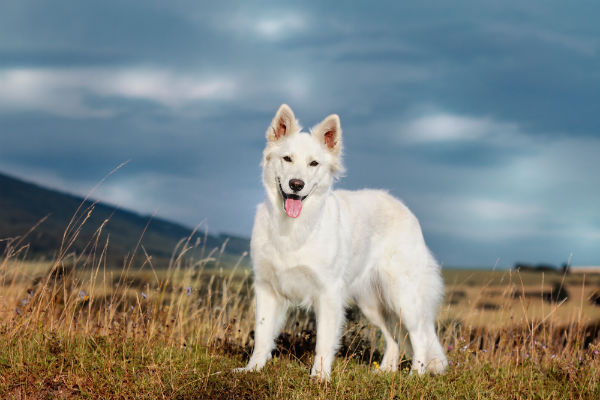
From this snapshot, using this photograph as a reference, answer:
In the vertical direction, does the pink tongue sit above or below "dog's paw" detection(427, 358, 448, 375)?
above

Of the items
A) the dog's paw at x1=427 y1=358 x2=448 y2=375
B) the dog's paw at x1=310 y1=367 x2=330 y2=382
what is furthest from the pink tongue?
the dog's paw at x1=427 y1=358 x2=448 y2=375

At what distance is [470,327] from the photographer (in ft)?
24.9

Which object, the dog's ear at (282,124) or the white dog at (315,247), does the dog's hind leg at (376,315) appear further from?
the dog's ear at (282,124)

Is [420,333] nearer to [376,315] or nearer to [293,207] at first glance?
[376,315]

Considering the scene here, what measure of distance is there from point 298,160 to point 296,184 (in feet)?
0.86

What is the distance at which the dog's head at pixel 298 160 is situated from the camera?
16.9 feet

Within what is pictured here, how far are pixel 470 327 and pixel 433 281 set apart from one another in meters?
1.30

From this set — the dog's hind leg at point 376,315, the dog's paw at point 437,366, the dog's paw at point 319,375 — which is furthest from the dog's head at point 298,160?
the dog's paw at point 437,366

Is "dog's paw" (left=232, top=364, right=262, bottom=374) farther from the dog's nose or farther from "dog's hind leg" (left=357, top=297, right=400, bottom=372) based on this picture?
the dog's nose

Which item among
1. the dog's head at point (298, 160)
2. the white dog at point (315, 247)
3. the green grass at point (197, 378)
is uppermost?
the dog's head at point (298, 160)

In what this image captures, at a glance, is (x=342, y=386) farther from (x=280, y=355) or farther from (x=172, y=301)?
(x=172, y=301)

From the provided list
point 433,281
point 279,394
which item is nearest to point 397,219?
point 433,281

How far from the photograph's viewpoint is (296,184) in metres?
5.06

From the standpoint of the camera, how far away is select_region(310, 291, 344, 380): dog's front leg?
5430 mm
